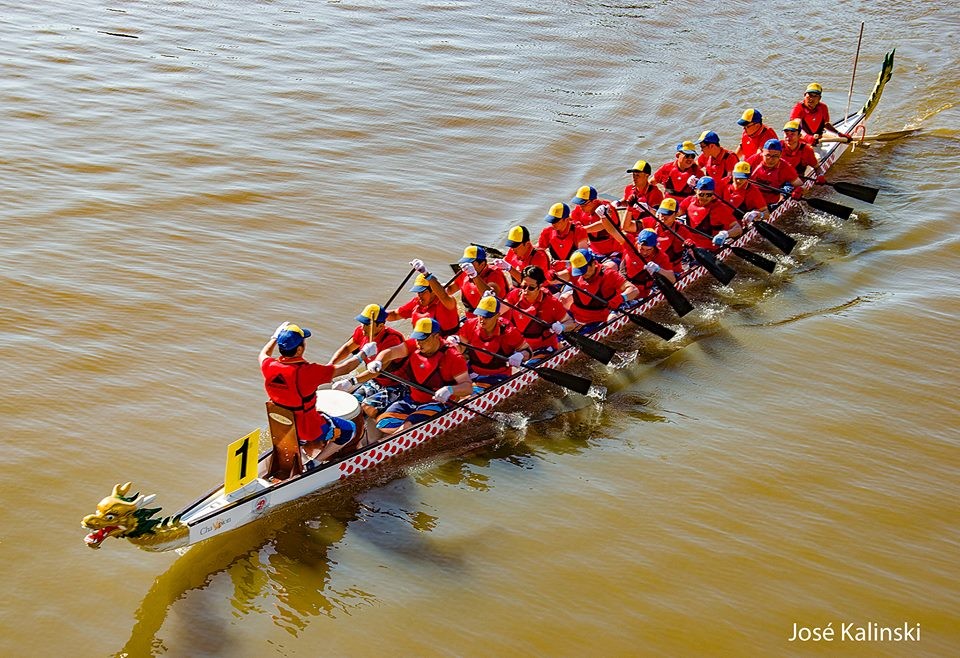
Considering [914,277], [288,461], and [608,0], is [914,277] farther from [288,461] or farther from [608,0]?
[608,0]

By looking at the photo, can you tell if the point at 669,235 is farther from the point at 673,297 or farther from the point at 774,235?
the point at 774,235

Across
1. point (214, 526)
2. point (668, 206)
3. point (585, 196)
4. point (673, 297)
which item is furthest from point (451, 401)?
point (668, 206)

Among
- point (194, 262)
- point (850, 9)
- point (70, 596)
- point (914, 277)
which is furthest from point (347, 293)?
point (850, 9)

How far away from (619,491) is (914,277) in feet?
21.9

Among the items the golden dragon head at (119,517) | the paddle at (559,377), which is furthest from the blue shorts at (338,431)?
the paddle at (559,377)

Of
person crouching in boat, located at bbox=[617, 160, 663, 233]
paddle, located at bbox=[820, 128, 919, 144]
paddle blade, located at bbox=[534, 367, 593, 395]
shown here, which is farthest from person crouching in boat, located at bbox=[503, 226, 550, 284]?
paddle, located at bbox=[820, 128, 919, 144]

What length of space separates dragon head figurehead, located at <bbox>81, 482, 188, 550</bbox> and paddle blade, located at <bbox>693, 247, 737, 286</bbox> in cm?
819

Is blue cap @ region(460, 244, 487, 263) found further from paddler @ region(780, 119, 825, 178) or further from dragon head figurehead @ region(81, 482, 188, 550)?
paddler @ region(780, 119, 825, 178)

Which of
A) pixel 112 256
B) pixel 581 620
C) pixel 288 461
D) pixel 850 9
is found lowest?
pixel 581 620

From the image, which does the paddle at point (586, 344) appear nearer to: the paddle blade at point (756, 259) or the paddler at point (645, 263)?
the paddler at point (645, 263)

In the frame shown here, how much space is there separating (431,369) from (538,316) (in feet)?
6.31

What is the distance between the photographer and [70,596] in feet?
25.0

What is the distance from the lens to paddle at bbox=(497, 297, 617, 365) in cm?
1076

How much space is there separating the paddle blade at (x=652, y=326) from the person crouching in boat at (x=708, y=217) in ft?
7.04
